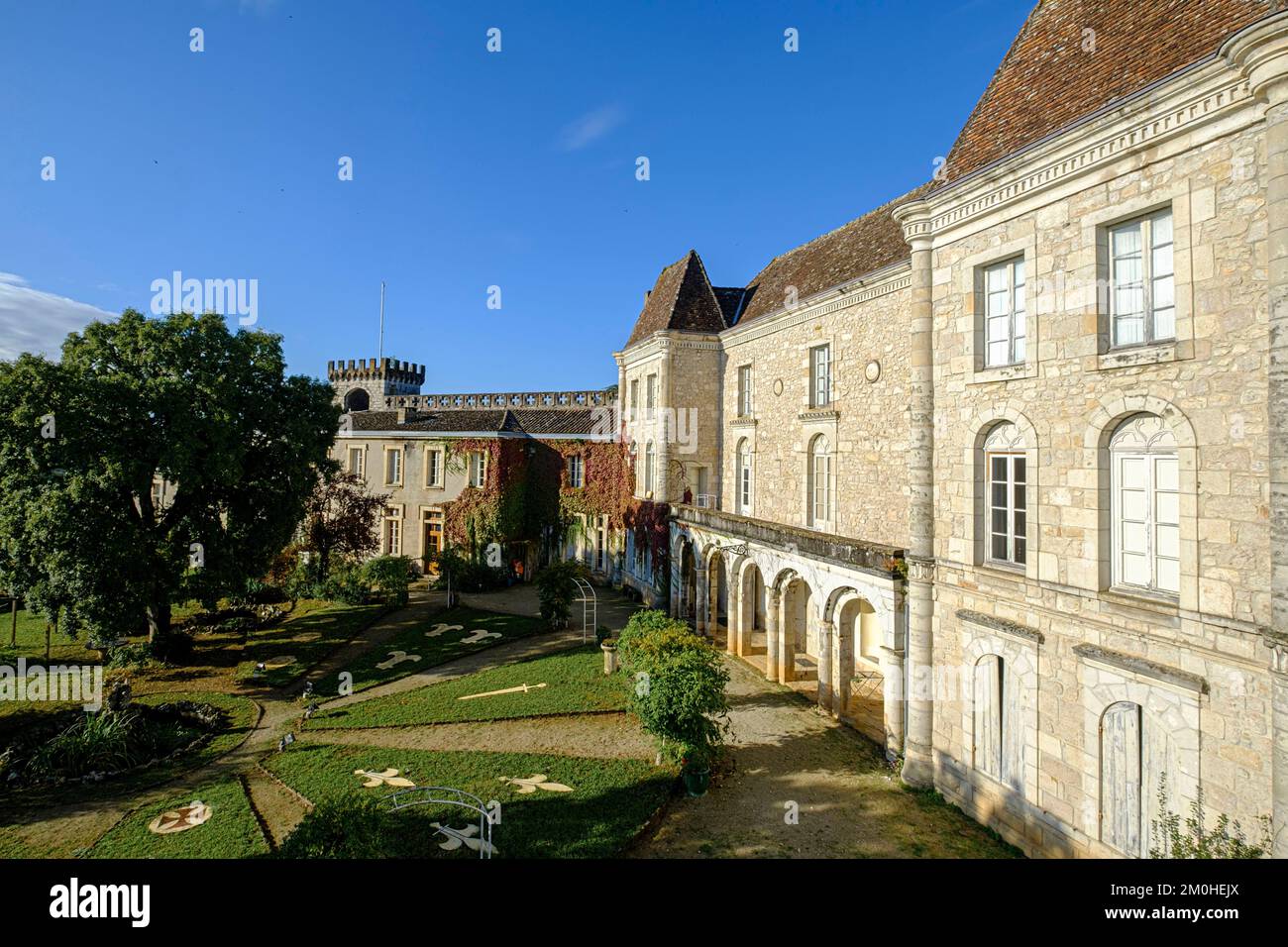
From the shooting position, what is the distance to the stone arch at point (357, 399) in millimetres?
46500

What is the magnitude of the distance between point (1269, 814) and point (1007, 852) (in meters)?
3.35

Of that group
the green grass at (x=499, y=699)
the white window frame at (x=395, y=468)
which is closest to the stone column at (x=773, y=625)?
the green grass at (x=499, y=699)

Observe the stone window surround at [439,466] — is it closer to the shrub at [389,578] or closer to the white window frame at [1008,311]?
the shrub at [389,578]

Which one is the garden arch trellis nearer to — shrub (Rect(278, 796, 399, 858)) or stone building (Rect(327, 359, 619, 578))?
shrub (Rect(278, 796, 399, 858))

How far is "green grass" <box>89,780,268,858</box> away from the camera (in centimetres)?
842

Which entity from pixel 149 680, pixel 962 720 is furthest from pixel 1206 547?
pixel 149 680

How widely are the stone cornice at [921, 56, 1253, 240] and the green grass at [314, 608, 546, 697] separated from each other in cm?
1610

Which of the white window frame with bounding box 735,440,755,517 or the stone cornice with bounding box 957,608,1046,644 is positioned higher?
the white window frame with bounding box 735,440,755,517

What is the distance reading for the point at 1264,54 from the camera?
5.93 metres

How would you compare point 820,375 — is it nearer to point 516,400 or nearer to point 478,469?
point 478,469

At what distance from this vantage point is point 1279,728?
579 centimetres

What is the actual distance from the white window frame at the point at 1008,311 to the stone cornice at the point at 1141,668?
13.0 ft

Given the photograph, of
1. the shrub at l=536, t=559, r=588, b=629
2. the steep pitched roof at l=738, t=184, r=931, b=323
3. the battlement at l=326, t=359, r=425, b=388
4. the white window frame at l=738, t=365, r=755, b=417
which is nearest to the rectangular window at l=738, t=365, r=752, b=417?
the white window frame at l=738, t=365, r=755, b=417
